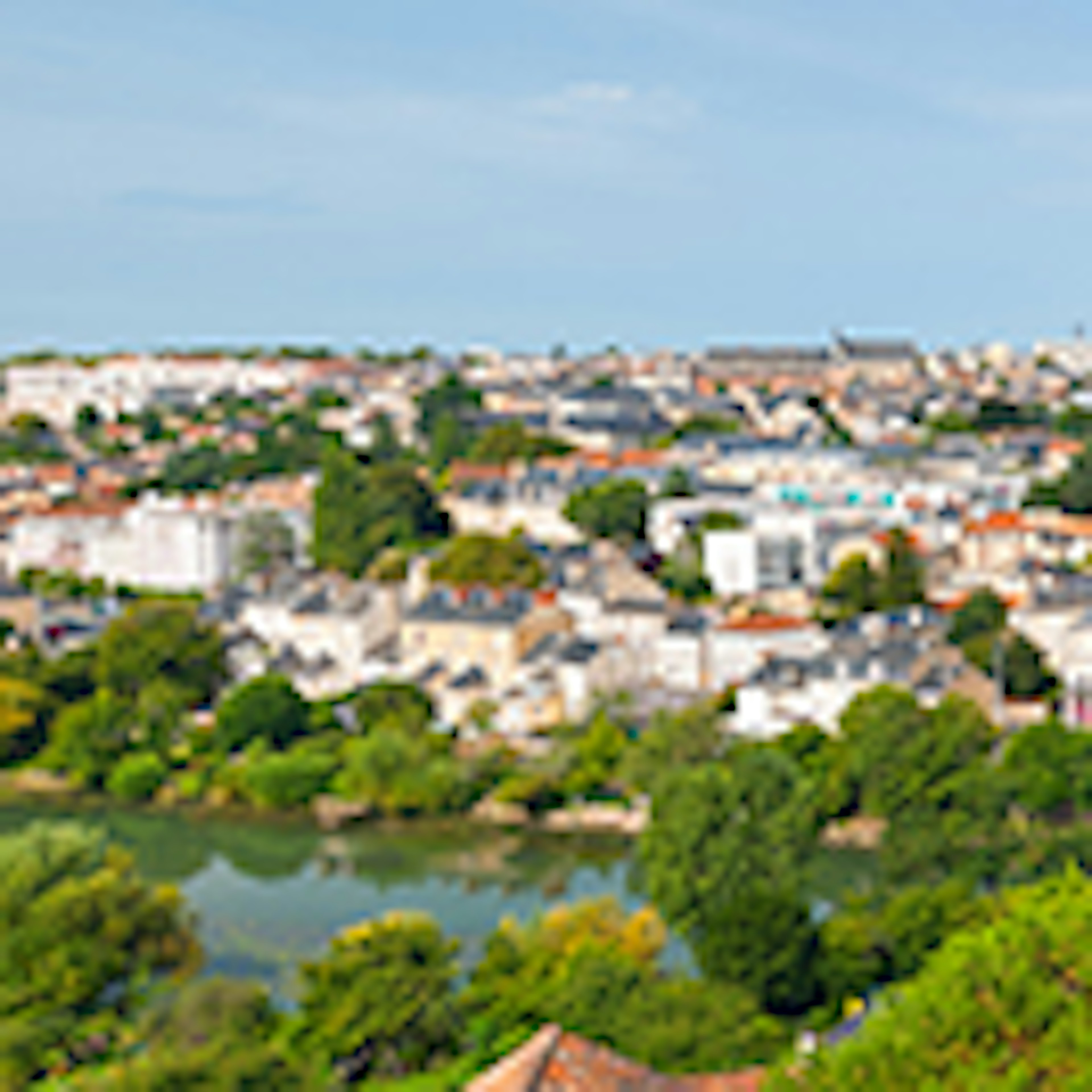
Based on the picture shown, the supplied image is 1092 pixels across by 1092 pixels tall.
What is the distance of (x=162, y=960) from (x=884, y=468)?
20.3m

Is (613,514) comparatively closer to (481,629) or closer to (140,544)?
(481,629)

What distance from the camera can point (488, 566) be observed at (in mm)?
23531

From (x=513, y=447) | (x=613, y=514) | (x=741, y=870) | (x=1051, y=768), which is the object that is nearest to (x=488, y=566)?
(x=613, y=514)

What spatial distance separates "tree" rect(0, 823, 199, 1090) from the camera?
34.7 ft

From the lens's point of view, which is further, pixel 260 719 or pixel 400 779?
pixel 260 719

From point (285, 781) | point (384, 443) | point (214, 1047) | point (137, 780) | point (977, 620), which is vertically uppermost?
point (384, 443)

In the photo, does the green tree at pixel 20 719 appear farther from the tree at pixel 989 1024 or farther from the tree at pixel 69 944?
the tree at pixel 989 1024

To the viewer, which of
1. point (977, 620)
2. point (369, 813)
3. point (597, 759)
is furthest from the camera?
point (977, 620)

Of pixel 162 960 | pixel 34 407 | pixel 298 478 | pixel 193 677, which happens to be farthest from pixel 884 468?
pixel 34 407

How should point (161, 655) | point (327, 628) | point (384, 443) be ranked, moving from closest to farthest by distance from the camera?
point (161, 655)
point (327, 628)
point (384, 443)

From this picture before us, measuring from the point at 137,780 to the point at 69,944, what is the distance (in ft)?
22.1

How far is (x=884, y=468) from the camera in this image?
97.8ft

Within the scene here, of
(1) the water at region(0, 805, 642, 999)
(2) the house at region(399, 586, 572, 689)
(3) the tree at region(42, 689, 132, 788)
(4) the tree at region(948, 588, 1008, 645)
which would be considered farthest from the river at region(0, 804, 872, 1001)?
(4) the tree at region(948, 588, 1008, 645)

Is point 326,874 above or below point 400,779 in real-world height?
below
